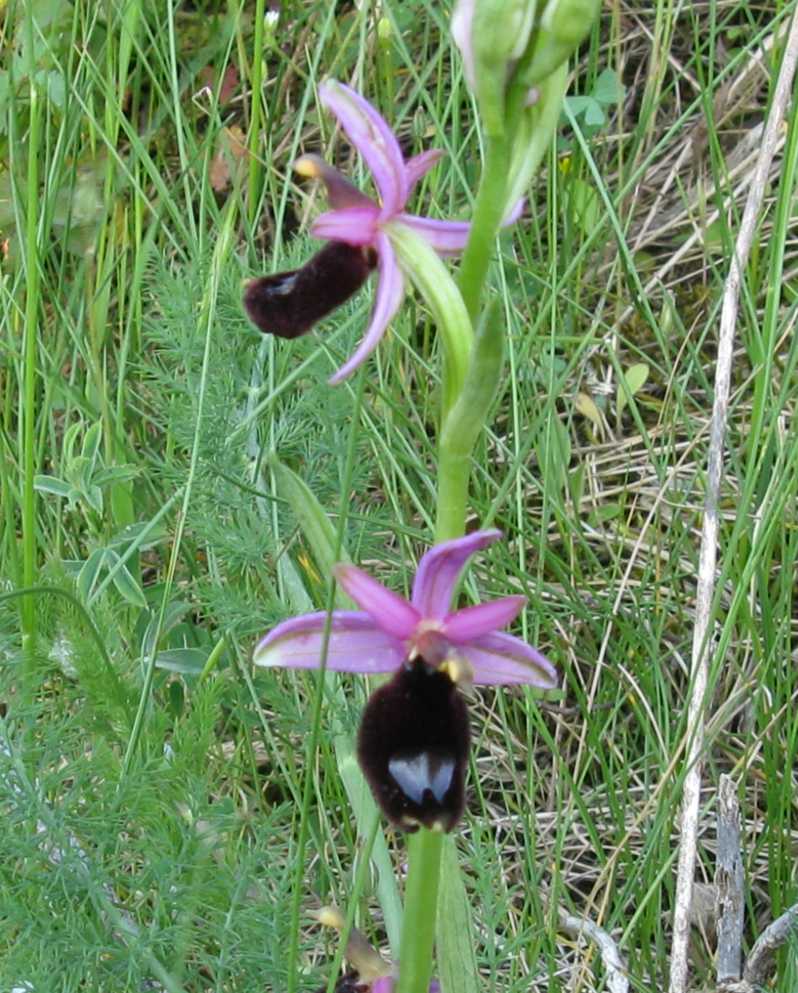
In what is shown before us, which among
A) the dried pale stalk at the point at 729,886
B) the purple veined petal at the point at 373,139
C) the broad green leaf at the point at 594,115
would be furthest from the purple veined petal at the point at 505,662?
the broad green leaf at the point at 594,115

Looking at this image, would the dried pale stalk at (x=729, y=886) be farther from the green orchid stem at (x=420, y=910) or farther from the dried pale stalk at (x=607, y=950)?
the green orchid stem at (x=420, y=910)

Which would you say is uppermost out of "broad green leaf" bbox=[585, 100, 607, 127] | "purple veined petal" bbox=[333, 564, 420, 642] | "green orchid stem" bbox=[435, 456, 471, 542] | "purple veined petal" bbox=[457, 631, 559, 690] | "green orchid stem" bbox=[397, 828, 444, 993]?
"broad green leaf" bbox=[585, 100, 607, 127]

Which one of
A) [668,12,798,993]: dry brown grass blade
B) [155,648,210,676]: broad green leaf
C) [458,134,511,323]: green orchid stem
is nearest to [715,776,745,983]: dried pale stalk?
[668,12,798,993]: dry brown grass blade

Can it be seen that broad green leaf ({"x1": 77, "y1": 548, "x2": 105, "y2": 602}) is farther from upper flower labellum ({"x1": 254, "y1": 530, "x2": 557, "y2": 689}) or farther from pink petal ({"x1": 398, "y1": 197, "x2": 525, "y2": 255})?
pink petal ({"x1": 398, "y1": 197, "x2": 525, "y2": 255})

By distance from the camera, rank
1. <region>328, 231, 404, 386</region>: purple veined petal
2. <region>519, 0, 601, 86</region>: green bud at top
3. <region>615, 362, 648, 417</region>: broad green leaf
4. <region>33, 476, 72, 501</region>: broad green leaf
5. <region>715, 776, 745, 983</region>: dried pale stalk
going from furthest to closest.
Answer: <region>615, 362, 648, 417</region>: broad green leaf → <region>33, 476, 72, 501</region>: broad green leaf → <region>715, 776, 745, 983</region>: dried pale stalk → <region>328, 231, 404, 386</region>: purple veined petal → <region>519, 0, 601, 86</region>: green bud at top

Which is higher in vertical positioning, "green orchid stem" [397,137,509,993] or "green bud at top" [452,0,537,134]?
"green bud at top" [452,0,537,134]

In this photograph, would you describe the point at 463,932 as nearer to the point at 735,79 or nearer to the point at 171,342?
the point at 171,342

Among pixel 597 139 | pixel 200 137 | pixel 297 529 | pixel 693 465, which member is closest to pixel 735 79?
pixel 597 139
